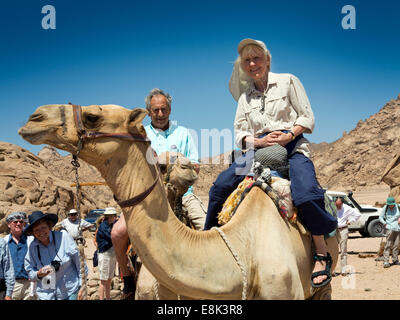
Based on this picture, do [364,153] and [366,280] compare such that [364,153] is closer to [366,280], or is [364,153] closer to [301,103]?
[366,280]

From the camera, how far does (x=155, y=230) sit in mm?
3111

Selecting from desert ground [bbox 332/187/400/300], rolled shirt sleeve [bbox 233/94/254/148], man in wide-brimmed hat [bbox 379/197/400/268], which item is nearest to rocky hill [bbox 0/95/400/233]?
desert ground [bbox 332/187/400/300]

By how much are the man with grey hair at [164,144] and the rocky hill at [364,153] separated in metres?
62.2

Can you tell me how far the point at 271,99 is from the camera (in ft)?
14.7

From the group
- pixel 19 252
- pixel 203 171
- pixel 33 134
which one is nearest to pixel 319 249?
pixel 33 134

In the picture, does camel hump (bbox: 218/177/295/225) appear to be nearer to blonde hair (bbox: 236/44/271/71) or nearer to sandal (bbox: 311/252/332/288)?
sandal (bbox: 311/252/332/288)

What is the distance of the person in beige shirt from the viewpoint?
4.19 meters

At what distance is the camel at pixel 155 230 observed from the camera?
116 inches

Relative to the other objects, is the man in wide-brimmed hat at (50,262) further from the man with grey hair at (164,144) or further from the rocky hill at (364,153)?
the rocky hill at (364,153)

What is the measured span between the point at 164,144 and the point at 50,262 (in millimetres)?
2595

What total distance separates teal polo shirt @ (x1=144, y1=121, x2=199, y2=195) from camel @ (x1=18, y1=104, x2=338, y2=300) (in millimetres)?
1740

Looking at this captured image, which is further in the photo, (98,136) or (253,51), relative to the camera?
(253,51)
